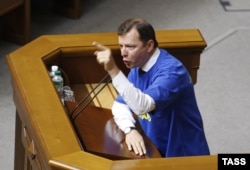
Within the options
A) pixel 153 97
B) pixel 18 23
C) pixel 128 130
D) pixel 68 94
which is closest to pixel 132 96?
pixel 153 97

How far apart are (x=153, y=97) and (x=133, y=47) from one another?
19 centimetres

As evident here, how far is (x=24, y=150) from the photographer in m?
2.80

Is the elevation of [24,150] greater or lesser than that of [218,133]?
greater

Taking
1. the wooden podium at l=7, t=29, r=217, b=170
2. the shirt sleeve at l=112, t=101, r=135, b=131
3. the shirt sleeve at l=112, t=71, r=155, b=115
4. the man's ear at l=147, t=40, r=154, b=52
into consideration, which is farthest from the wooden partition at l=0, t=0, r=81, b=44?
the shirt sleeve at l=112, t=71, r=155, b=115

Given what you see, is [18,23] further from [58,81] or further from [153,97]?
[153,97]

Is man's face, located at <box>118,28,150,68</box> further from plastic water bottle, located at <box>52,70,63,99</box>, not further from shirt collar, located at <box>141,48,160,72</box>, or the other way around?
plastic water bottle, located at <box>52,70,63,99</box>

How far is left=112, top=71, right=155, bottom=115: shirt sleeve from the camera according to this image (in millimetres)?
2385

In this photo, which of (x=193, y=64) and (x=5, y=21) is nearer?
(x=193, y=64)

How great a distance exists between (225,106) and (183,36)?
1.27 metres

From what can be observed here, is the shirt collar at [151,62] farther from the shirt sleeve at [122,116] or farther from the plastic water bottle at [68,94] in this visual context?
the plastic water bottle at [68,94]

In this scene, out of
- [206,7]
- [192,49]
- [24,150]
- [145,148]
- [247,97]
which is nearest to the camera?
[145,148]

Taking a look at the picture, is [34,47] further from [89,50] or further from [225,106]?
[225,106]

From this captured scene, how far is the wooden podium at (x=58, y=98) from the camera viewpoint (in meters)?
2.15

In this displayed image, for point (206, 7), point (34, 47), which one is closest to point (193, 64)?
point (34, 47)
